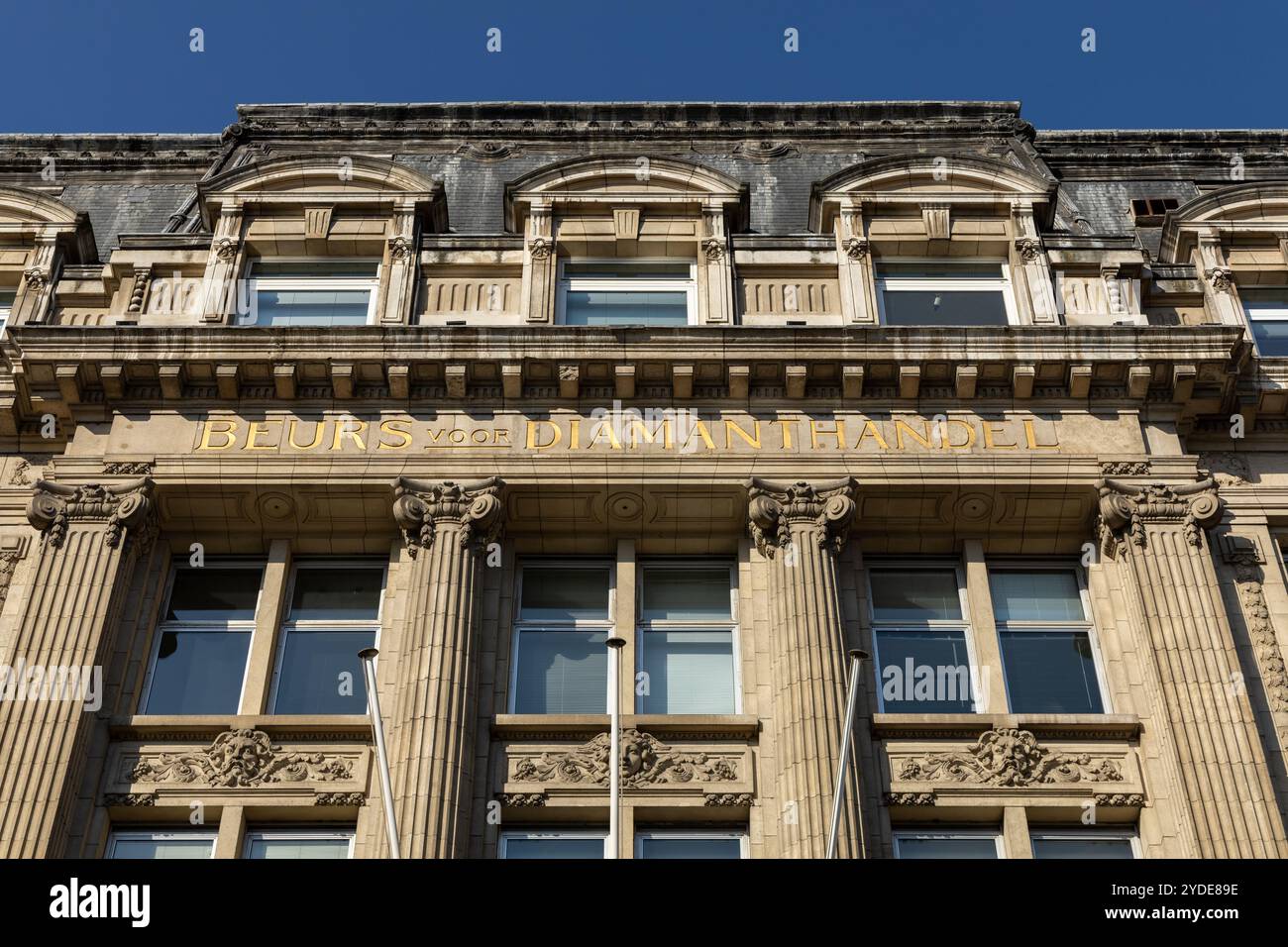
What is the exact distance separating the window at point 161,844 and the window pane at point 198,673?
72.0 inches

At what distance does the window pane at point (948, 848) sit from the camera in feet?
64.4

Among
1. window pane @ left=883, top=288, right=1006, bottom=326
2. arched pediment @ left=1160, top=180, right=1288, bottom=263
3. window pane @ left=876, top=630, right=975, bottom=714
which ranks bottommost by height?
window pane @ left=876, top=630, right=975, bottom=714

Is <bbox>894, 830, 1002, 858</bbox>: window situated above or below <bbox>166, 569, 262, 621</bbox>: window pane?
below

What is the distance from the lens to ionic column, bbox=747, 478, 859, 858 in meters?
18.9

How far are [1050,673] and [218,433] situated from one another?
1150 cm

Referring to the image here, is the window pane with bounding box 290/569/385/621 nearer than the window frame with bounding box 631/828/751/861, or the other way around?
the window frame with bounding box 631/828/751/861

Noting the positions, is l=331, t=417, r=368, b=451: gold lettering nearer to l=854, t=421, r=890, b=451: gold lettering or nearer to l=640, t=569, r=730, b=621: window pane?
l=640, t=569, r=730, b=621: window pane

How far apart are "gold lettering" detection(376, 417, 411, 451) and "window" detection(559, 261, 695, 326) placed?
10.9 ft

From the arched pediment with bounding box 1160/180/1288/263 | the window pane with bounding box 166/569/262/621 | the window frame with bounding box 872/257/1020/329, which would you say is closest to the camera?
the window pane with bounding box 166/569/262/621

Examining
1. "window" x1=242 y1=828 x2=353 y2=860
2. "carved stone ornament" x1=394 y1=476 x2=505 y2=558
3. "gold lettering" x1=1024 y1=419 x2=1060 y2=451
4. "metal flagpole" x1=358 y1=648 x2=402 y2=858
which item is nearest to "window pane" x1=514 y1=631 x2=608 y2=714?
"carved stone ornament" x1=394 y1=476 x2=505 y2=558

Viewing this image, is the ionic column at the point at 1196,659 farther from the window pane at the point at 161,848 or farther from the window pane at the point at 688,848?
the window pane at the point at 161,848
